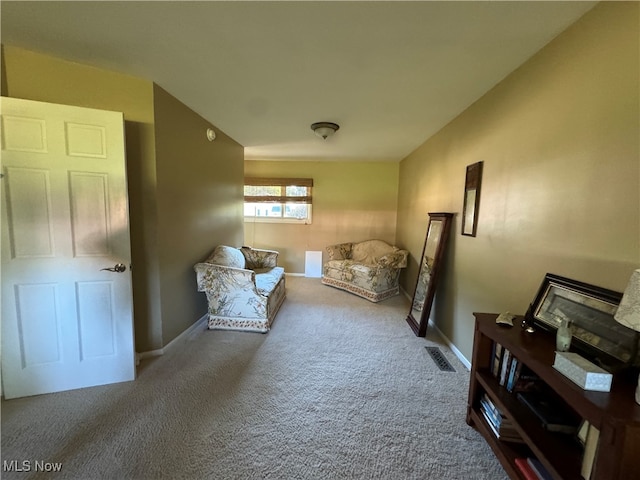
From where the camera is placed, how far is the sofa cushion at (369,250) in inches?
198

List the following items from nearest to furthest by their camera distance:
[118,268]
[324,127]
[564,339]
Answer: [564,339] < [118,268] < [324,127]

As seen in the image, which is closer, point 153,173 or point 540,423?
point 540,423

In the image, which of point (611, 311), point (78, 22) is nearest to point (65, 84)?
point (78, 22)

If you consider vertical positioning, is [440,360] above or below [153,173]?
below

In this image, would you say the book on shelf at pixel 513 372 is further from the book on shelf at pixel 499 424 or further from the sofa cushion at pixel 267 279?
the sofa cushion at pixel 267 279

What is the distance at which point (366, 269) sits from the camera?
4.28 meters

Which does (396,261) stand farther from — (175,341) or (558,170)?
(175,341)

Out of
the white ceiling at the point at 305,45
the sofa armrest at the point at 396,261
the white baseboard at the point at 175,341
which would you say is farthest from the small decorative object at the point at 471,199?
the white baseboard at the point at 175,341

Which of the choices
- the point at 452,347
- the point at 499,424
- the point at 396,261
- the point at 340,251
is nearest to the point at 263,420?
the point at 499,424

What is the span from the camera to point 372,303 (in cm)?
412

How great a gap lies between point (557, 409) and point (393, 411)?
3.07 ft

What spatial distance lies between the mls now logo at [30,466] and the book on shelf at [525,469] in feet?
7.69

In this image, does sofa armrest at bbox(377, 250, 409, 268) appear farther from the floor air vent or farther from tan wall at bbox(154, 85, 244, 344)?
tan wall at bbox(154, 85, 244, 344)

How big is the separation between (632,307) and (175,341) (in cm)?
319
